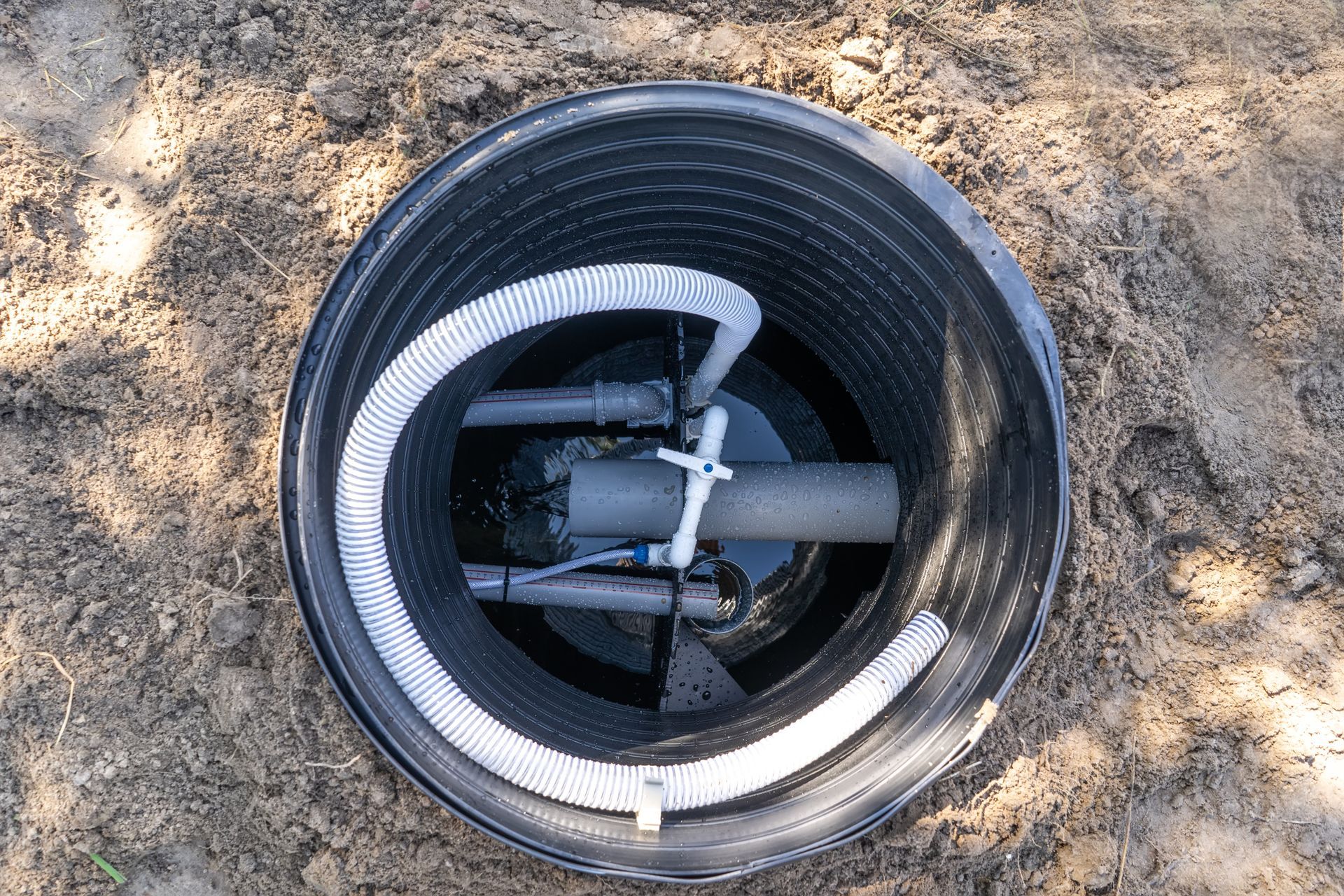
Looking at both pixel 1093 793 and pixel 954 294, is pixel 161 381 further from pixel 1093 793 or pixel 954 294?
pixel 1093 793

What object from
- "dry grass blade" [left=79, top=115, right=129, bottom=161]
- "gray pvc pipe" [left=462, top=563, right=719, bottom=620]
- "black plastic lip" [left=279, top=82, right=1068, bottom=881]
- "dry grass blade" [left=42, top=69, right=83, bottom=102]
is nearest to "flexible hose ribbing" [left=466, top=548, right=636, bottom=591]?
"gray pvc pipe" [left=462, top=563, right=719, bottom=620]

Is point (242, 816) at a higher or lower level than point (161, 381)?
lower

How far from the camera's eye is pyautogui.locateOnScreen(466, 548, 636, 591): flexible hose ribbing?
3.36 m

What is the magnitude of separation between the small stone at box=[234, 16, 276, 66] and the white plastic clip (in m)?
3.09

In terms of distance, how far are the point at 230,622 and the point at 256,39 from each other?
7.31ft

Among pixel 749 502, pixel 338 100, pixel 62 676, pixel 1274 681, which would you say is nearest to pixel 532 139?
pixel 338 100

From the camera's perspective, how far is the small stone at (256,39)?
9.18 ft

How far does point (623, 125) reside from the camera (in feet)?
8.19

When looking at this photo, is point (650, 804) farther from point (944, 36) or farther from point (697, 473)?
point (944, 36)

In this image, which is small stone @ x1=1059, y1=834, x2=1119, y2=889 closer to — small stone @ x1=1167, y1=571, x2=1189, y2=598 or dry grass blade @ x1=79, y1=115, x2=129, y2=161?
small stone @ x1=1167, y1=571, x2=1189, y2=598

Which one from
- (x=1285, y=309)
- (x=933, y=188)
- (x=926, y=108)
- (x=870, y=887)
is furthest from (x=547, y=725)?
(x=1285, y=309)

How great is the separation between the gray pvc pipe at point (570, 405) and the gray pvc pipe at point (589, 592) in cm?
76

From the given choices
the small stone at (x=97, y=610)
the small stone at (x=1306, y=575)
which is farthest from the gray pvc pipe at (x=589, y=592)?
the small stone at (x=1306, y=575)

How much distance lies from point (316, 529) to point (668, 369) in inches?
70.1
